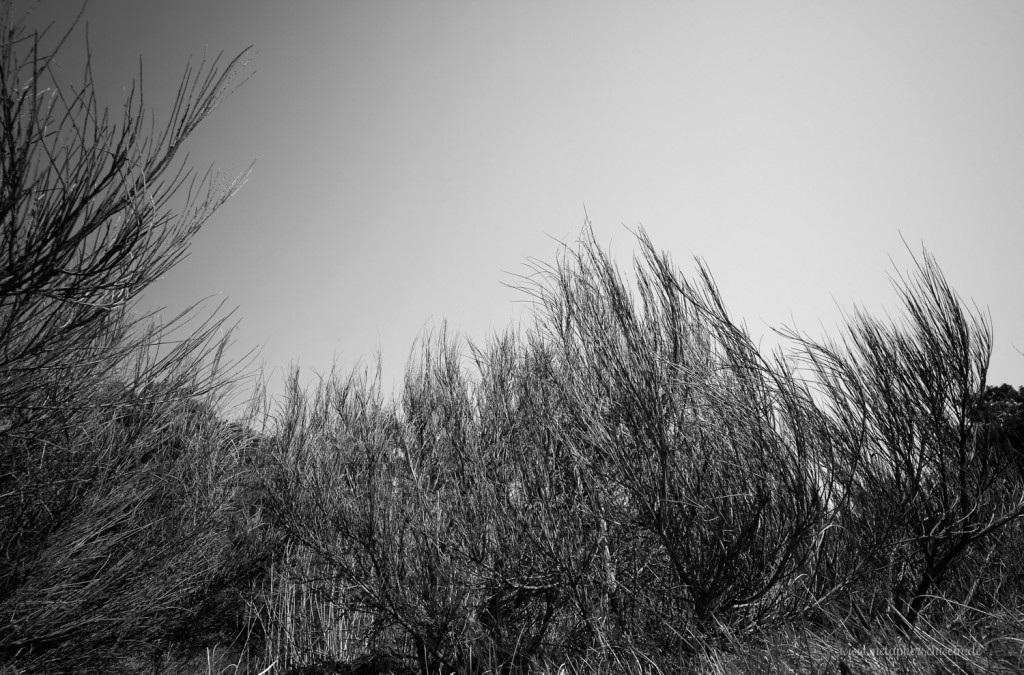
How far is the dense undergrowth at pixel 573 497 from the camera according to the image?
190cm

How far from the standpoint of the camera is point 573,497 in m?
3.62

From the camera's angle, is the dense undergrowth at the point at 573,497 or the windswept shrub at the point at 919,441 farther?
the windswept shrub at the point at 919,441

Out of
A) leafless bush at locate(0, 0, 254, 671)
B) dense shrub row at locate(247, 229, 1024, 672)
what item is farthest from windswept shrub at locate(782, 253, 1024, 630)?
leafless bush at locate(0, 0, 254, 671)

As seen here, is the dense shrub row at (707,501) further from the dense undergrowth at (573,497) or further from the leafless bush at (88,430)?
the leafless bush at (88,430)

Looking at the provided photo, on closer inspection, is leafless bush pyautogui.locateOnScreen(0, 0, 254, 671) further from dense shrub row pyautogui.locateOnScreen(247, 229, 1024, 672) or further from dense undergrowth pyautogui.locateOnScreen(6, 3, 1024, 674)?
dense shrub row pyautogui.locateOnScreen(247, 229, 1024, 672)

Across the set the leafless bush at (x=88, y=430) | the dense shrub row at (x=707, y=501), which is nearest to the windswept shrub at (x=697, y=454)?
the dense shrub row at (x=707, y=501)

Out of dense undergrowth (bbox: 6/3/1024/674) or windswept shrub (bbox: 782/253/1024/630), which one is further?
windswept shrub (bbox: 782/253/1024/630)

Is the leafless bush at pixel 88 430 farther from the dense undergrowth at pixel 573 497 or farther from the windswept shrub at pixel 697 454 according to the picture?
the windswept shrub at pixel 697 454

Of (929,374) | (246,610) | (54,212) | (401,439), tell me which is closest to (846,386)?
(929,374)

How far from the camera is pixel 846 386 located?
2982 millimetres

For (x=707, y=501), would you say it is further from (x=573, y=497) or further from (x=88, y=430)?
(x=88, y=430)

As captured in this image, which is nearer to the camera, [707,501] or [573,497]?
[707,501]

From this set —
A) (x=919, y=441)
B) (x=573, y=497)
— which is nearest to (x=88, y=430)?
(x=573, y=497)

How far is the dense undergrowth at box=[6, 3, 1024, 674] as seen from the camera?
74.9 inches
